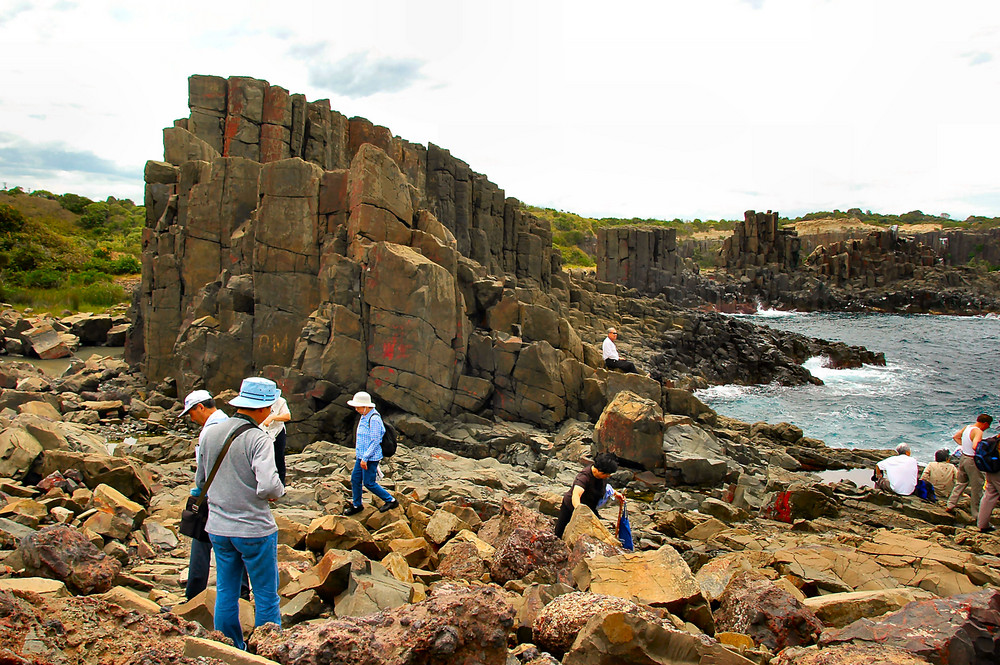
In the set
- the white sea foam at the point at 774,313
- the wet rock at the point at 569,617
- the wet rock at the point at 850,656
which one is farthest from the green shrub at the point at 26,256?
the white sea foam at the point at 774,313

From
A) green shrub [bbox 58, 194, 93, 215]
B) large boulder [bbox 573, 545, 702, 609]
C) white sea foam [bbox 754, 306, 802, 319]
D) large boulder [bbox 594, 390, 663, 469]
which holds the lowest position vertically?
large boulder [bbox 594, 390, 663, 469]

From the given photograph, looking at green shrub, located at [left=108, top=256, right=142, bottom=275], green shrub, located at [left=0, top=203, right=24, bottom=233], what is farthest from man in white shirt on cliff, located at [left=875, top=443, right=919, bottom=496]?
green shrub, located at [left=0, top=203, right=24, bottom=233]

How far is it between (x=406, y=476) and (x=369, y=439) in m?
3.19

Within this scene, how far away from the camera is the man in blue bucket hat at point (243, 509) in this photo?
4438 mm

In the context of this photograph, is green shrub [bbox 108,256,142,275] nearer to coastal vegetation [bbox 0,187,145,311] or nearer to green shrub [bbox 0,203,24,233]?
coastal vegetation [bbox 0,187,145,311]

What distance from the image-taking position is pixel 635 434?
1352cm

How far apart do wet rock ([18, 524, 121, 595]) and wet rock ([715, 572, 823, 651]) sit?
5499 millimetres

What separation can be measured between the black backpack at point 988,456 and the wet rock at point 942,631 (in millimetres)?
6079

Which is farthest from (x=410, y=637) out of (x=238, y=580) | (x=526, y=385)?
(x=526, y=385)

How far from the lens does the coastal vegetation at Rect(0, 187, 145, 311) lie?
38.5 metres

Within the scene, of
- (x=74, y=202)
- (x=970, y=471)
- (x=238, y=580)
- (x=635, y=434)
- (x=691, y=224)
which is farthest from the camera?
(x=691, y=224)

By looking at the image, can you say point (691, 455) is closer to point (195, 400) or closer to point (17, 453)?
point (195, 400)

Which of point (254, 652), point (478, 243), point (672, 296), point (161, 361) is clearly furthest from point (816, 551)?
point (672, 296)

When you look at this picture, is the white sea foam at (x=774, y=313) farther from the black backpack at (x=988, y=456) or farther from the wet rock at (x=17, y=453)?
the wet rock at (x=17, y=453)
